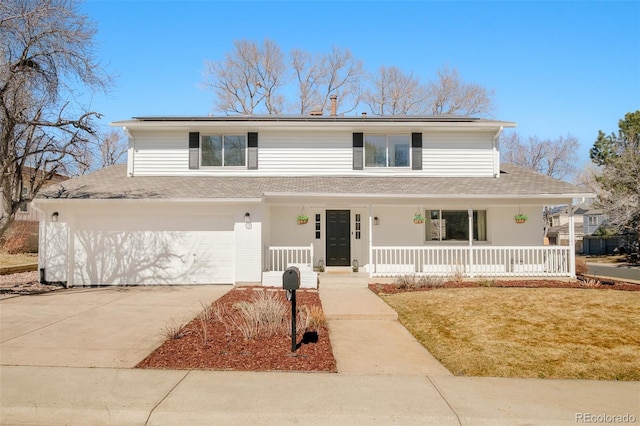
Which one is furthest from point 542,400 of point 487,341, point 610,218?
point 610,218

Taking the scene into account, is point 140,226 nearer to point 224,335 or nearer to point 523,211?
point 224,335

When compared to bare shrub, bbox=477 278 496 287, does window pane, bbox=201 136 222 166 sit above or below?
above

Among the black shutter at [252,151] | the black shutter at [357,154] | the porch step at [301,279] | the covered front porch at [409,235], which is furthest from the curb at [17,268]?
the black shutter at [357,154]

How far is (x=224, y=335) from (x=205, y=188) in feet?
24.8

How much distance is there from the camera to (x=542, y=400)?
4.60 m

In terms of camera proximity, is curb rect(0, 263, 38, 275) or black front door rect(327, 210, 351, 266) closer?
black front door rect(327, 210, 351, 266)

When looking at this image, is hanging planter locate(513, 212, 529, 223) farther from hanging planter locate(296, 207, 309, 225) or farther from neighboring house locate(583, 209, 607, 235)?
neighboring house locate(583, 209, 607, 235)

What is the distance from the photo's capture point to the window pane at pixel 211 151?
15250 millimetres

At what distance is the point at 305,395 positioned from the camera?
181 inches

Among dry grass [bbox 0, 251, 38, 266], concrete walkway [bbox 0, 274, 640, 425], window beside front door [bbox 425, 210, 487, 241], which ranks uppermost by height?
window beside front door [bbox 425, 210, 487, 241]

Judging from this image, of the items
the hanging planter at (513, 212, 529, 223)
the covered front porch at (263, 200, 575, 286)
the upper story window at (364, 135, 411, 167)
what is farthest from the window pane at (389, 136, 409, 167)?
the hanging planter at (513, 212, 529, 223)

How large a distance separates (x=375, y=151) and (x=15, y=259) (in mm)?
17277

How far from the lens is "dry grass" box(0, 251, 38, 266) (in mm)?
17948

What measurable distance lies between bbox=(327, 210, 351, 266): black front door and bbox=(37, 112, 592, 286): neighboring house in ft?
0.12
